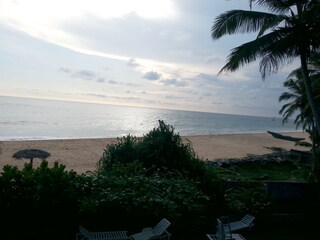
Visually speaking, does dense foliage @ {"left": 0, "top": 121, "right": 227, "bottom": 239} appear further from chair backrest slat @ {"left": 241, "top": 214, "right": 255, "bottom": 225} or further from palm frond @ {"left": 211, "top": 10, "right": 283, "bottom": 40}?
palm frond @ {"left": 211, "top": 10, "right": 283, "bottom": 40}

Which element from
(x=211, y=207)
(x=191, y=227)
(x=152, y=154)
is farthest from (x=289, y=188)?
(x=152, y=154)

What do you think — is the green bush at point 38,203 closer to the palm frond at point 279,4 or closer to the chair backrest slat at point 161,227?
the chair backrest slat at point 161,227

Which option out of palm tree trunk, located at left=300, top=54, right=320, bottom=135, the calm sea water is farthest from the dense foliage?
the calm sea water

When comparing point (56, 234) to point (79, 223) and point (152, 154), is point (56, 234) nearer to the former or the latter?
point (79, 223)

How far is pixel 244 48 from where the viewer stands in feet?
31.7

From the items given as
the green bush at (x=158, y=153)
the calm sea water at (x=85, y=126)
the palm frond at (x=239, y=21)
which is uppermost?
the palm frond at (x=239, y=21)

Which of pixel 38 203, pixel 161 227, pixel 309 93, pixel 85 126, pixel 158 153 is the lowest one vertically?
pixel 85 126

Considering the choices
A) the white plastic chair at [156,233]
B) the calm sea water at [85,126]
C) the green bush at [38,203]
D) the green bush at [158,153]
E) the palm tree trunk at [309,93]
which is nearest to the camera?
the green bush at [38,203]

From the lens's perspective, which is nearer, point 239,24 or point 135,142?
point 135,142

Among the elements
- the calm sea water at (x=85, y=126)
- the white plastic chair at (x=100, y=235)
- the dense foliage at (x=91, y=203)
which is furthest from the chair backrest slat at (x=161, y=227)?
the calm sea water at (x=85, y=126)

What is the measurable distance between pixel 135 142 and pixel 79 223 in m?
3.36

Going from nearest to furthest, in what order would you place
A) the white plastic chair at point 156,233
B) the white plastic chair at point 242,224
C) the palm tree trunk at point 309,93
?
the white plastic chair at point 156,233 → the white plastic chair at point 242,224 → the palm tree trunk at point 309,93

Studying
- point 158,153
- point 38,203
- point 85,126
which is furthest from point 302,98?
point 85,126

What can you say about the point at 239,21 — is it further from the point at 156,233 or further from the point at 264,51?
the point at 156,233
